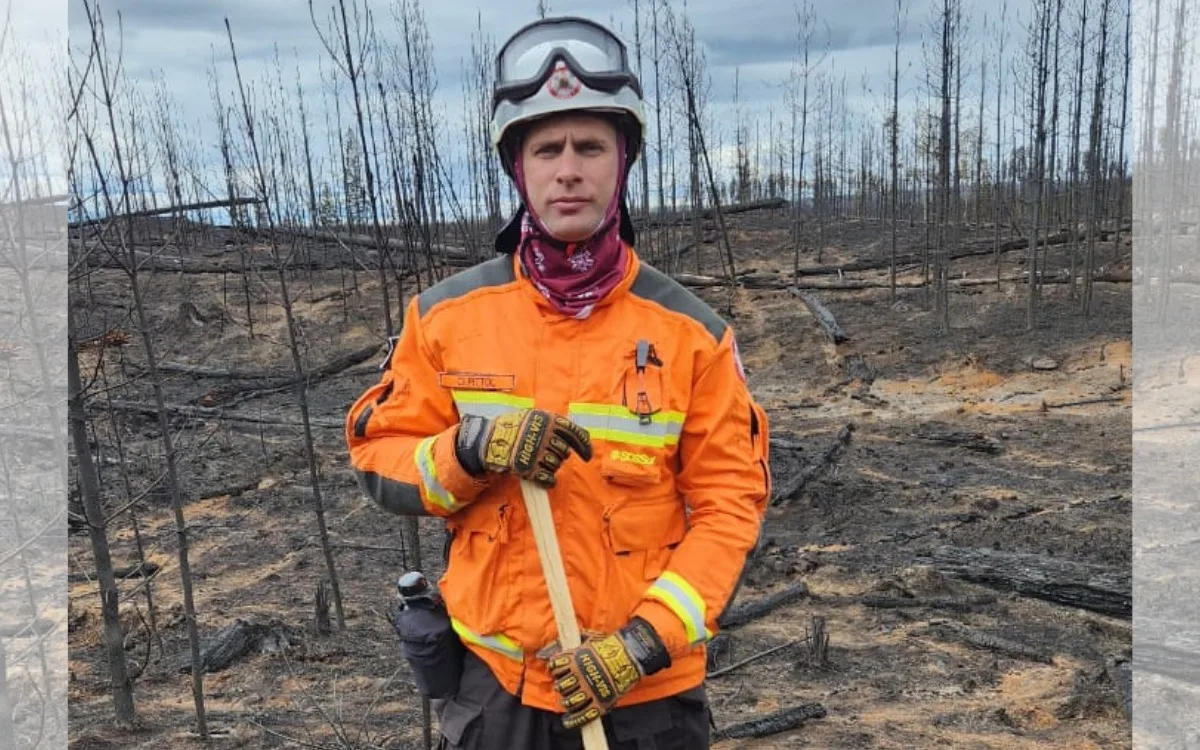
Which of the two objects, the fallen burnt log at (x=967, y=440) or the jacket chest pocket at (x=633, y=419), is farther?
the fallen burnt log at (x=967, y=440)

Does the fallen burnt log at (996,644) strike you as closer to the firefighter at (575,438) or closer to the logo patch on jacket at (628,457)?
the firefighter at (575,438)

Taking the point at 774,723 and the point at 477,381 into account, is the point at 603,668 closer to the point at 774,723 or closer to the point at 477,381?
the point at 477,381

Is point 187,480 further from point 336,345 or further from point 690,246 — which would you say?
point 690,246

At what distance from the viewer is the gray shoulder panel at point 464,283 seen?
1.80 meters

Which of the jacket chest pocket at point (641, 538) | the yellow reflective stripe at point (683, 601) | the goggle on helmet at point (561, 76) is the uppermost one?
the goggle on helmet at point (561, 76)

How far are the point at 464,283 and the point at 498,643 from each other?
28.3 inches

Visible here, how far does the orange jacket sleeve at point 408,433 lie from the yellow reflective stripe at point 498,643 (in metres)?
0.26

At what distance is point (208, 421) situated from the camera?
13477 millimetres

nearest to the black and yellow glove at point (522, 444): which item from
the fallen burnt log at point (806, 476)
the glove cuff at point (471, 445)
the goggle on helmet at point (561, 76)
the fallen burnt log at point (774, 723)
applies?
the glove cuff at point (471, 445)

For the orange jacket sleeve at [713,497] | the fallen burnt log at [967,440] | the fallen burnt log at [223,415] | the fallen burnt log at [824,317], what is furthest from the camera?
the fallen burnt log at [824,317]

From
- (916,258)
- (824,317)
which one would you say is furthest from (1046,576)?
(916,258)

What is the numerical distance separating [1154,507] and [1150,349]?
6.80 m

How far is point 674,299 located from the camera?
180cm

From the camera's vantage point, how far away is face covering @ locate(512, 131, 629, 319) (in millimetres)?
1741
